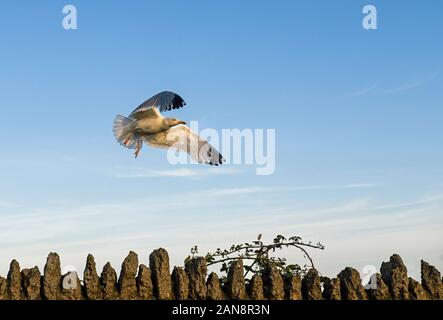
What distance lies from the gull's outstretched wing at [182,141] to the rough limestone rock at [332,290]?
3.84 meters

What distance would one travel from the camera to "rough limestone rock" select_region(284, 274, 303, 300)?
496 inches

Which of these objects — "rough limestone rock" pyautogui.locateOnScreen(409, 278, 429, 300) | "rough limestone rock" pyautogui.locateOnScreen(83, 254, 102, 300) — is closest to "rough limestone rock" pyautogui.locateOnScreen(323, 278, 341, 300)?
"rough limestone rock" pyautogui.locateOnScreen(409, 278, 429, 300)

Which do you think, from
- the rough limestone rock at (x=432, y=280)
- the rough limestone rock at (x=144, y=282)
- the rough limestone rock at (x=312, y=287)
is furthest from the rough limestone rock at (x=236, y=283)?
the rough limestone rock at (x=432, y=280)

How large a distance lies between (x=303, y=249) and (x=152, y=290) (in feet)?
9.14

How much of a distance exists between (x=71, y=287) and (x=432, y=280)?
602 cm

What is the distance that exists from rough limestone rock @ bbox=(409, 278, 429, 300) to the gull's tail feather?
6018mm

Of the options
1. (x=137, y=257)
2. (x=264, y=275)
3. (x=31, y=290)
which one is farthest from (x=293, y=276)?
(x=31, y=290)

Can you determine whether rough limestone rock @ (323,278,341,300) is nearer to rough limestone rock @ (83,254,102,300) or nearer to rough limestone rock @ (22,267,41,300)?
rough limestone rock @ (83,254,102,300)

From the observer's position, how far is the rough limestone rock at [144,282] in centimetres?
1225

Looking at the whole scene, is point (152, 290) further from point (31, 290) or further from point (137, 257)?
point (31, 290)

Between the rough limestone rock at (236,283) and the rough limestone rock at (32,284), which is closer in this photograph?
the rough limestone rock at (32,284)

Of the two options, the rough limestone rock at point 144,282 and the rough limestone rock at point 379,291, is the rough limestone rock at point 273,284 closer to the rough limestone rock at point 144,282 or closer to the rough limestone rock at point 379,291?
the rough limestone rock at point 379,291

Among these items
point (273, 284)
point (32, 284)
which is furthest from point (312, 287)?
point (32, 284)
